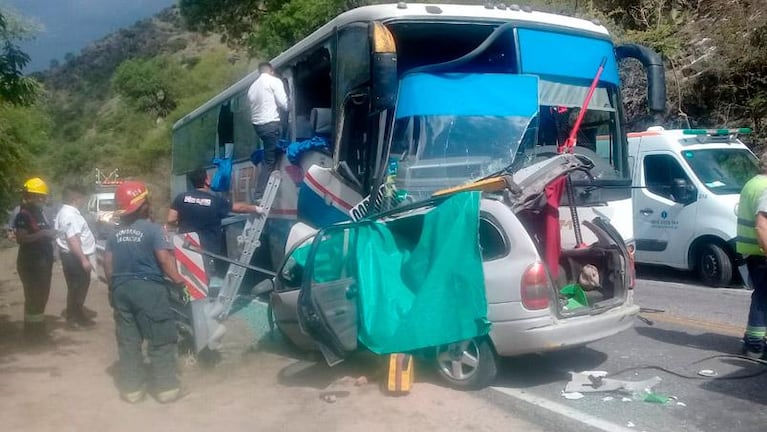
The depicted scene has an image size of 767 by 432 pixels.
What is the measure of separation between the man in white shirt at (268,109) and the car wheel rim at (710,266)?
6.69 meters

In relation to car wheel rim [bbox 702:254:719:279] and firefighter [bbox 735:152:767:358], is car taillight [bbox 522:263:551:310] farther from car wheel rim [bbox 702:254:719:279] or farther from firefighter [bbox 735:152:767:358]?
car wheel rim [bbox 702:254:719:279]

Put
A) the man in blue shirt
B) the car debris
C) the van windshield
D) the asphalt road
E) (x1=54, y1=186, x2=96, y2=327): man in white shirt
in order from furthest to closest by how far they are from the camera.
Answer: the van windshield
(x1=54, y1=186, x2=96, y2=327): man in white shirt
the man in blue shirt
the car debris
the asphalt road

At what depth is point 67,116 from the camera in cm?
8381

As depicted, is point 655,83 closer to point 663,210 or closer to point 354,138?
point 354,138

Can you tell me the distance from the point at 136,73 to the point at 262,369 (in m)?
54.5

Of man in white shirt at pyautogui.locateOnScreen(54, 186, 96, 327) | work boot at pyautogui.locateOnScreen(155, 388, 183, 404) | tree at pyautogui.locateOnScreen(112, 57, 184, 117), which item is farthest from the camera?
tree at pyautogui.locateOnScreen(112, 57, 184, 117)

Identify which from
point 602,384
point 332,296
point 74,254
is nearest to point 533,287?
point 602,384

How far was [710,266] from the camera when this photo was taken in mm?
12250

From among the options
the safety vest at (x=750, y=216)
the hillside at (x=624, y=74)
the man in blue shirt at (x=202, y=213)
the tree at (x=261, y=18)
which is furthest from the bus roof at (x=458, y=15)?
the tree at (x=261, y=18)

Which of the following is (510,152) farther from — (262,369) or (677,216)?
(677,216)

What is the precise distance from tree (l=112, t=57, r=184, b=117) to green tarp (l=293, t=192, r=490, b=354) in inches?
2042

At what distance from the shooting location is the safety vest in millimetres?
6961

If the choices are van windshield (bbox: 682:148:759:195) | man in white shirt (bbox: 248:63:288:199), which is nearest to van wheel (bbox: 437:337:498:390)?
man in white shirt (bbox: 248:63:288:199)

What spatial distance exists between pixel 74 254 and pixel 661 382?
707 centimetres
